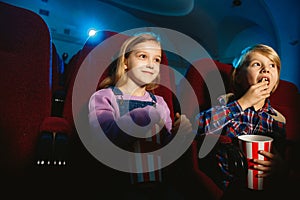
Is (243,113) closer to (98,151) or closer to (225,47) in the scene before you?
(98,151)

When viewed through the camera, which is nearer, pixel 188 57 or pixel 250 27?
pixel 250 27

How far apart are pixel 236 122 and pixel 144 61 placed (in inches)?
14.2

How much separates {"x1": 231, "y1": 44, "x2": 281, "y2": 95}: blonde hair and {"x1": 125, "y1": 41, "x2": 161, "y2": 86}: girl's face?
331 mm

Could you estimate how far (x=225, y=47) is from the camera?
9.97 ft

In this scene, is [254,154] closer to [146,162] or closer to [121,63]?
[146,162]

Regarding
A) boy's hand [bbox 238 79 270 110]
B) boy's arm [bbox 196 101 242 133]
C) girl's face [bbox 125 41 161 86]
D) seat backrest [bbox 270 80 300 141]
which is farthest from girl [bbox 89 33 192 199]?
seat backrest [bbox 270 80 300 141]

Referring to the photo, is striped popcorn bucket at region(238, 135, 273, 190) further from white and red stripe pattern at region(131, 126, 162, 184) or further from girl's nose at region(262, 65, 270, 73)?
girl's nose at region(262, 65, 270, 73)

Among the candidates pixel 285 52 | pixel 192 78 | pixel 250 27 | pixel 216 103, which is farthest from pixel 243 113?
pixel 250 27

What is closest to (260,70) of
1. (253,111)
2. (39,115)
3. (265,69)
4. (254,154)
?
(265,69)

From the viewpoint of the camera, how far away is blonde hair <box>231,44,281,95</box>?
72cm

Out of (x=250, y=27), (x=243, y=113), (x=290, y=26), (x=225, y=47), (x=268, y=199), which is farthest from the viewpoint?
(x=225, y=47)

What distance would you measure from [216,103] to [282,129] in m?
0.23

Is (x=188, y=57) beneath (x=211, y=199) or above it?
above

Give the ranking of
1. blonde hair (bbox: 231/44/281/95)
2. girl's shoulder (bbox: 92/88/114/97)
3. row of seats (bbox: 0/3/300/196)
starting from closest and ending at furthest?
row of seats (bbox: 0/3/300/196)
girl's shoulder (bbox: 92/88/114/97)
blonde hair (bbox: 231/44/281/95)
